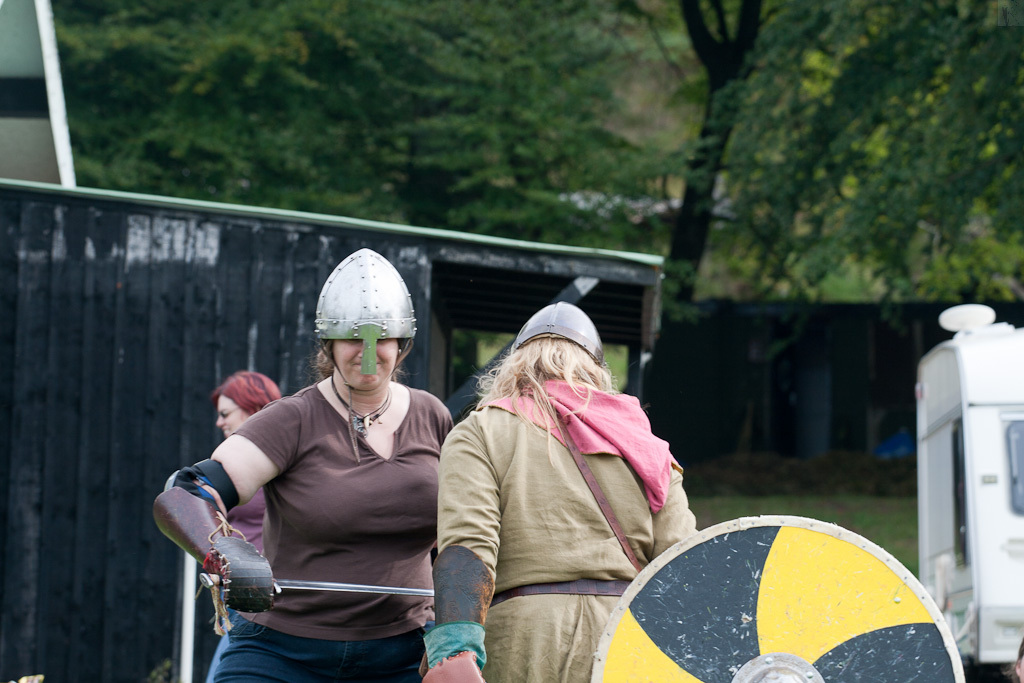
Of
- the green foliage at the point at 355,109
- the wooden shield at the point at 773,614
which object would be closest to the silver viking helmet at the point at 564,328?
the wooden shield at the point at 773,614

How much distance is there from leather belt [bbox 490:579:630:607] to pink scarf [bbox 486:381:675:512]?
0.67 feet

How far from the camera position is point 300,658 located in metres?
2.59

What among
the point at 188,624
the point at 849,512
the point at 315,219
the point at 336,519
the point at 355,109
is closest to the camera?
the point at 336,519

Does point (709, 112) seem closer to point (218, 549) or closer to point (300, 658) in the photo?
point (300, 658)

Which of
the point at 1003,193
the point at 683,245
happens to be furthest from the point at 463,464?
the point at 683,245

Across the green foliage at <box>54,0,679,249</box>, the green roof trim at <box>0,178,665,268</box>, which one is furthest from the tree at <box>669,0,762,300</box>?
the green roof trim at <box>0,178,665,268</box>

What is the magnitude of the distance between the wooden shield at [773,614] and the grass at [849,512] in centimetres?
1074

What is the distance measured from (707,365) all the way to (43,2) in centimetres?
1471

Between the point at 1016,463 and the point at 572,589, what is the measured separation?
5430 mm

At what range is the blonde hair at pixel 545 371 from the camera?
2406mm

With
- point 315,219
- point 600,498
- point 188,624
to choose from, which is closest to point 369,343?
point 600,498

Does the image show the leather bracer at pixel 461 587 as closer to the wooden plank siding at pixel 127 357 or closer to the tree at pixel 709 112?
the wooden plank siding at pixel 127 357

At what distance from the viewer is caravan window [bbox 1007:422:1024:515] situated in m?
6.61

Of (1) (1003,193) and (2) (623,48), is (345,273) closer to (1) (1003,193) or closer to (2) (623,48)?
(1) (1003,193)
